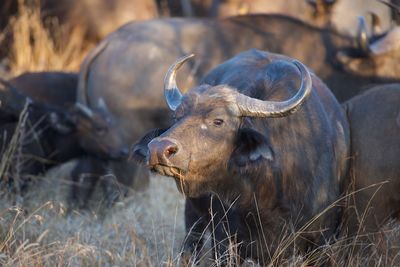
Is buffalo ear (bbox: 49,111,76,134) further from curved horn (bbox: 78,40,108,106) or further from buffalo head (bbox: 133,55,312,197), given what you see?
buffalo head (bbox: 133,55,312,197)

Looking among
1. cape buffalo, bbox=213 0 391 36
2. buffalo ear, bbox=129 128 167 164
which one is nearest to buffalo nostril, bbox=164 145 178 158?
buffalo ear, bbox=129 128 167 164

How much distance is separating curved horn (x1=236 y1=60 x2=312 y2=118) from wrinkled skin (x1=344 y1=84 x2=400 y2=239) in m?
0.95

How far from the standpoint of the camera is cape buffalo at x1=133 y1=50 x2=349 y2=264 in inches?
225

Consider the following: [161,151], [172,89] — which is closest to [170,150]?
[161,151]

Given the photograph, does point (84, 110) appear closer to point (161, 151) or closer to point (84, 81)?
point (84, 81)

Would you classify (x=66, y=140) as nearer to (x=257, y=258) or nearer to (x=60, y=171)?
(x=60, y=171)

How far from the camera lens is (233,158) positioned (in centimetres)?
585

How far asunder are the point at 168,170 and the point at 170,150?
6.3 inches

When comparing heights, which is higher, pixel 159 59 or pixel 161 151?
pixel 161 151

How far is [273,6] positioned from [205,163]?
828cm

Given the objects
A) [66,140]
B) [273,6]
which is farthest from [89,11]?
[66,140]

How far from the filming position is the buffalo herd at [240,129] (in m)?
5.80

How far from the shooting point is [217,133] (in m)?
5.73

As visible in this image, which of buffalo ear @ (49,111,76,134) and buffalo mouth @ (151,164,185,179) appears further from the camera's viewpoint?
buffalo ear @ (49,111,76,134)
